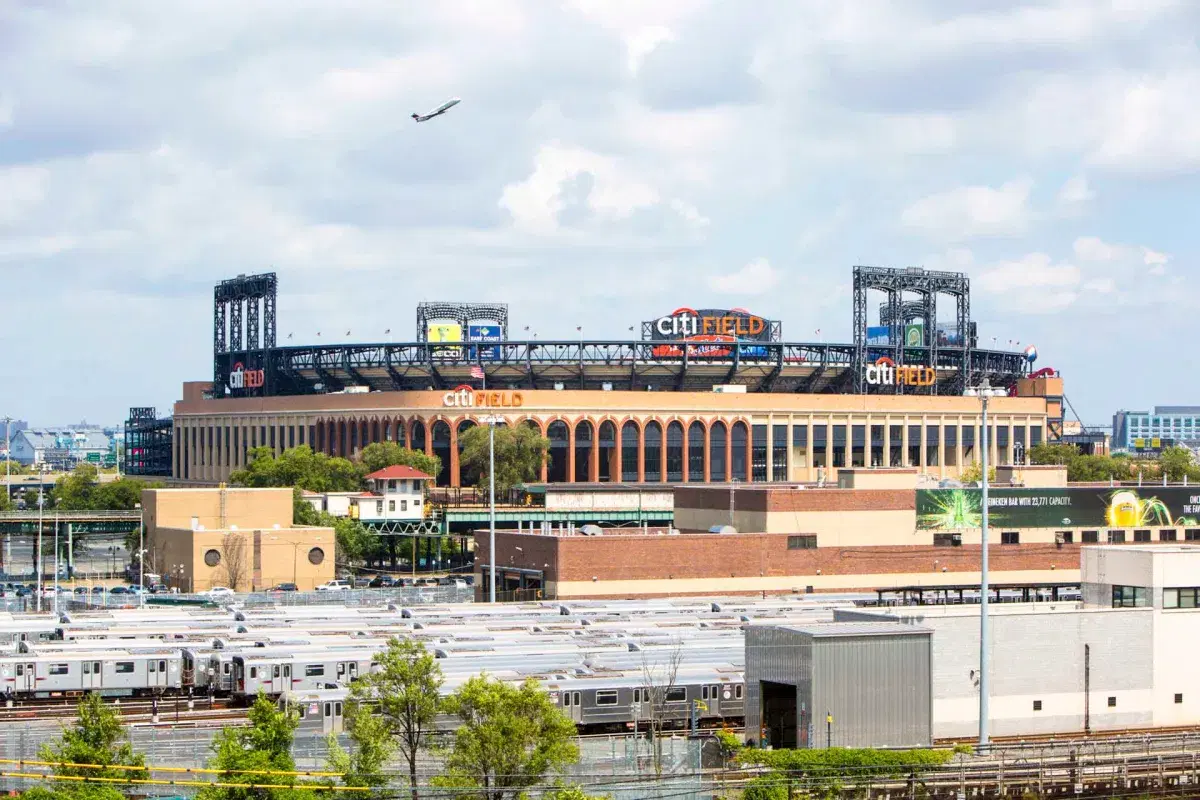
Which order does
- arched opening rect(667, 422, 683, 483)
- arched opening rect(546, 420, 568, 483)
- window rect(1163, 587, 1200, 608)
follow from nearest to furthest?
window rect(1163, 587, 1200, 608)
arched opening rect(546, 420, 568, 483)
arched opening rect(667, 422, 683, 483)

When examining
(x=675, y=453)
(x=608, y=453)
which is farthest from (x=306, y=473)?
(x=675, y=453)

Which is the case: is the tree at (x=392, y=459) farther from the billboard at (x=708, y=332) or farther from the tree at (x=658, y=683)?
the tree at (x=658, y=683)

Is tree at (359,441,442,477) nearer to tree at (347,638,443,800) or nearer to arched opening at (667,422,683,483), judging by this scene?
arched opening at (667,422,683,483)

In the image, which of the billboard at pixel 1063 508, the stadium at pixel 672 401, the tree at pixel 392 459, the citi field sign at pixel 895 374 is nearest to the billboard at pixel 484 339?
the stadium at pixel 672 401

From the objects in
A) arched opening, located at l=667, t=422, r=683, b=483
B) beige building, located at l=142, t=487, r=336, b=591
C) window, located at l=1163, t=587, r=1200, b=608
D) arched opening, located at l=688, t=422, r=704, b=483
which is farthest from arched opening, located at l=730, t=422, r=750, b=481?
window, located at l=1163, t=587, r=1200, b=608

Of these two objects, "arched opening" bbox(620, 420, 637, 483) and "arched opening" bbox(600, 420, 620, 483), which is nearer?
"arched opening" bbox(600, 420, 620, 483)
